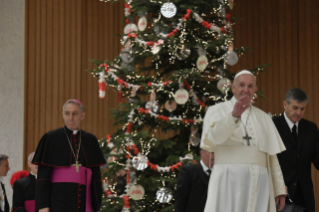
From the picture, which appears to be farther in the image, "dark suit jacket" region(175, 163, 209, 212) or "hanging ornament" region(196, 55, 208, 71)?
"hanging ornament" region(196, 55, 208, 71)

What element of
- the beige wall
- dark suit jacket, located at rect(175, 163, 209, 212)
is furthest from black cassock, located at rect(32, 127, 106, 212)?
the beige wall

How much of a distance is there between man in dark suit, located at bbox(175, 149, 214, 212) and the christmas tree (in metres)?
1.19

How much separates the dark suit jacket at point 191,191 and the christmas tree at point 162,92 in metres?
1.20

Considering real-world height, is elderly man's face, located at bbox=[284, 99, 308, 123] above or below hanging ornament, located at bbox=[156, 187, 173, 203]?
above

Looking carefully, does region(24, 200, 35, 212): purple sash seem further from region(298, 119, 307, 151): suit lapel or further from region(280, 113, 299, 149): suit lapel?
region(298, 119, 307, 151): suit lapel

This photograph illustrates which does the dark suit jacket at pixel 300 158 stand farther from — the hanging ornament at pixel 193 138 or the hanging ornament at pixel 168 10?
the hanging ornament at pixel 168 10

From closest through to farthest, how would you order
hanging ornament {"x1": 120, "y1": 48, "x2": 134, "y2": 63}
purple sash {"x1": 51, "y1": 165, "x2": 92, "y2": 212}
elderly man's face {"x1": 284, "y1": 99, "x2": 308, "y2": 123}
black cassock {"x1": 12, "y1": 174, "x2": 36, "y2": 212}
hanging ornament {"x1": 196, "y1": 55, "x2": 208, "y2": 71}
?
purple sash {"x1": 51, "y1": 165, "x2": 92, "y2": 212} < elderly man's face {"x1": 284, "y1": 99, "x2": 308, "y2": 123} < black cassock {"x1": 12, "y1": 174, "x2": 36, "y2": 212} < hanging ornament {"x1": 196, "y1": 55, "x2": 208, "y2": 71} < hanging ornament {"x1": 120, "y1": 48, "x2": 134, "y2": 63}

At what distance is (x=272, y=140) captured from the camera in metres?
4.22

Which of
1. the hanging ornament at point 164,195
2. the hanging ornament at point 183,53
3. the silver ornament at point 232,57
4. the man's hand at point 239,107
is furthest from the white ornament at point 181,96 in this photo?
the man's hand at point 239,107

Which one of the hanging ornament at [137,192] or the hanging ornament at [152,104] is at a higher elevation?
the hanging ornament at [152,104]

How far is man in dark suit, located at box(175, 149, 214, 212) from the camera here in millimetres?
5398

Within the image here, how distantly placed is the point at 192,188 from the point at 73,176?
→ 1.28 metres

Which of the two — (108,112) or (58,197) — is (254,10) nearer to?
(108,112)

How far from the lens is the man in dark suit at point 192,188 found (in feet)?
17.7
